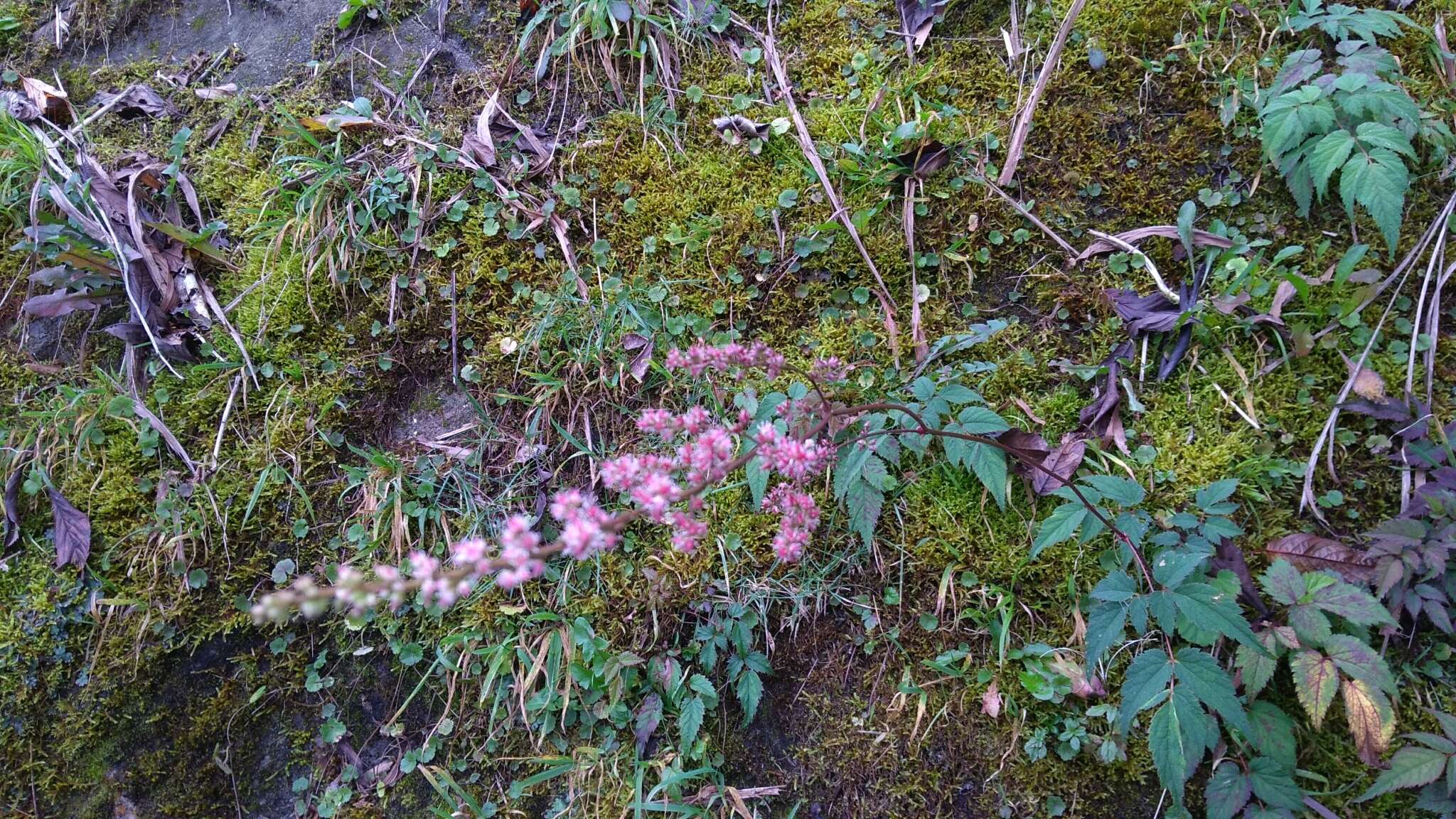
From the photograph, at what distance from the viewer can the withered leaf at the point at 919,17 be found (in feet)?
10.2

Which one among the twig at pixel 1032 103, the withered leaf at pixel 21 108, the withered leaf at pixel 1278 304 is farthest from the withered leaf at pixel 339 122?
the withered leaf at pixel 1278 304

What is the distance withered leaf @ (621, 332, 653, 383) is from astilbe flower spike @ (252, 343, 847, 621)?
493 mm

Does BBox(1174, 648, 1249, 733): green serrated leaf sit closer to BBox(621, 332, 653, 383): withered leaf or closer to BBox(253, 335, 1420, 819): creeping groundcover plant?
BBox(253, 335, 1420, 819): creeping groundcover plant

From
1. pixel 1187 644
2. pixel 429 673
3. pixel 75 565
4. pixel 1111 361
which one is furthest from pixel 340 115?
pixel 1187 644

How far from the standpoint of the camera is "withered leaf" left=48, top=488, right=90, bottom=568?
2902mm

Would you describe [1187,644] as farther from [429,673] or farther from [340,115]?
[340,115]

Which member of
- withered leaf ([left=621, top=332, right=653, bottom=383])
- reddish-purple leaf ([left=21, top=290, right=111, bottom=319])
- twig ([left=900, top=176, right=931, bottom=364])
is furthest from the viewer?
reddish-purple leaf ([left=21, top=290, right=111, bottom=319])

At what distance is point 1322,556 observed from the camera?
7.54 feet

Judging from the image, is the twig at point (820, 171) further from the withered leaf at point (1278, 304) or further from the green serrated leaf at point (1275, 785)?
the green serrated leaf at point (1275, 785)

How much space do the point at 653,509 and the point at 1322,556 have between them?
214cm

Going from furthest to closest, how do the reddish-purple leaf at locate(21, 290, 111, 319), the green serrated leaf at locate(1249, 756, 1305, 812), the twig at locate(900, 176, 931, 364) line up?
1. the reddish-purple leaf at locate(21, 290, 111, 319)
2. the twig at locate(900, 176, 931, 364)
3. the green serrated leaf at locate(1249, 756, 1305, 812)

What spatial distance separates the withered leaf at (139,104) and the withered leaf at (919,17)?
3.46 metres

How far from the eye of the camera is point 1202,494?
230 cm

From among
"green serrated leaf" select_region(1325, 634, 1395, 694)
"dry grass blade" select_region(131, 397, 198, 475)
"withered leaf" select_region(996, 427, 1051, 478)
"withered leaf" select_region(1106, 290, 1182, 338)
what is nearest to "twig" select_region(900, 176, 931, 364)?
"withered leaf" select_region(996, 427, 1051, 478)
